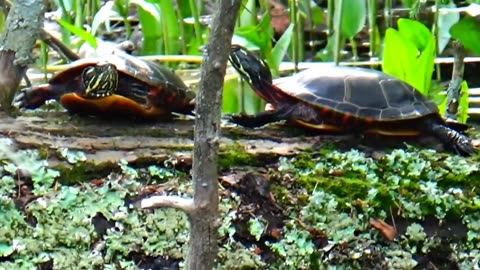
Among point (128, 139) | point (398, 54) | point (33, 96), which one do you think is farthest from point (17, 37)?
point (398, 54)

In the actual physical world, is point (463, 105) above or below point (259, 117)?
below

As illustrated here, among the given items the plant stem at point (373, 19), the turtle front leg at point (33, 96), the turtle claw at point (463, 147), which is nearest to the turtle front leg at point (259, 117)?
the turtle claw at point (463, 147)

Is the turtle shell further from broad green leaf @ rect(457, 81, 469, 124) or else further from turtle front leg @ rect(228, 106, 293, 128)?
broad green leaf @ rect(457, 81, 469, 124)

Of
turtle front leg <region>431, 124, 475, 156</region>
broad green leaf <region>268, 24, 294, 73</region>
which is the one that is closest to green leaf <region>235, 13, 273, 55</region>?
broad green leaf <region>268, 24, 294, 73</region>

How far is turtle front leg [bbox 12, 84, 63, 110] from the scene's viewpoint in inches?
98.3

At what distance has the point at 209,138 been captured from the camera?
124 cm

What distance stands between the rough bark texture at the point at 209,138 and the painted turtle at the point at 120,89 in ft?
3.41

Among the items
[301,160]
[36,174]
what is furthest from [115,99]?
[301,160]

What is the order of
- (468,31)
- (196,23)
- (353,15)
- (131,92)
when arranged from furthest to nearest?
1. (196,23)
2. (353,15)
3. (468,31)
4. (131,92)

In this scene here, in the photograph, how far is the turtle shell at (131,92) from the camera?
2.30 meters

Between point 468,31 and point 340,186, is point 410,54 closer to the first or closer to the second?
point 468,31

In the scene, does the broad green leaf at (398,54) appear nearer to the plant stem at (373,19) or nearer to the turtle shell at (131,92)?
the turtle shell at (131,92)

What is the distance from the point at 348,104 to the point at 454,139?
1.04ft

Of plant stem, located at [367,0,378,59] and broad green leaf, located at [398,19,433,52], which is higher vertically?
broad green leaf, located at [398,19,433,52]
